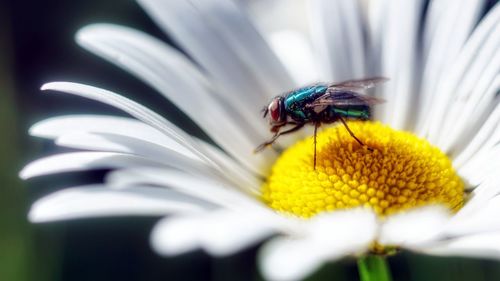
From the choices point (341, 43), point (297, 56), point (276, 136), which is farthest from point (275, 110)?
point (297, 56)

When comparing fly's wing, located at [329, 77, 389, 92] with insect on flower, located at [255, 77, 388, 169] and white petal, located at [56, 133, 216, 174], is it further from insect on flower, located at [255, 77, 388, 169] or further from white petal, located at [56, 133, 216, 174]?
white petal, located at [56, 133, 216, 174]

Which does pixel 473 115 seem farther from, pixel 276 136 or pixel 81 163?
pixel 81 163

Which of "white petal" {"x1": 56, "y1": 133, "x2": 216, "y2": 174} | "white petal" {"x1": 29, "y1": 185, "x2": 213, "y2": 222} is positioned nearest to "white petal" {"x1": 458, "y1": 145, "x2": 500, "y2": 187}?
"white petal" {"x1": 56, "y1": 133, "x2": 216, "y2": 174}

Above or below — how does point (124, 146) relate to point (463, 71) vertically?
below

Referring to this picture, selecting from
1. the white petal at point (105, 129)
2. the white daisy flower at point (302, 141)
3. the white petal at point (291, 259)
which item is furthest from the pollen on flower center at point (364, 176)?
the white petal at point (291, 259)

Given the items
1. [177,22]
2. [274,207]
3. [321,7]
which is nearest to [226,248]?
[274,207]

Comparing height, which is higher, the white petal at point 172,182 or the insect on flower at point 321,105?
the insect on flower at point 321,105

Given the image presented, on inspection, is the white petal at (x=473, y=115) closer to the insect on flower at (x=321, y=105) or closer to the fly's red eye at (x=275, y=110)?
the insect on flower at (x=321, y=105)
